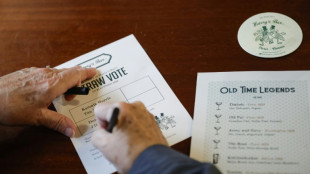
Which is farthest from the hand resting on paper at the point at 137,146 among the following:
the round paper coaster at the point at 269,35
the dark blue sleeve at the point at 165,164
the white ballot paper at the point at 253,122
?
the round paper coaster at the point at 269,35

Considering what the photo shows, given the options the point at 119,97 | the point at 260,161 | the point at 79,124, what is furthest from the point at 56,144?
the point at 260,161

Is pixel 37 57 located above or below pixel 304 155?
above

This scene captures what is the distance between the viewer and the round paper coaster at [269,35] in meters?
0.85

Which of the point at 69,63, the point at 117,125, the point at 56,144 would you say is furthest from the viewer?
the point at 69,63

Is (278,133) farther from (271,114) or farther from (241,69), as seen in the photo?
(241,69)

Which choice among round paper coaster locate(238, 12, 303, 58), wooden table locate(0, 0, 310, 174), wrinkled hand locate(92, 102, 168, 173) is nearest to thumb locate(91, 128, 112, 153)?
wrinkled hand locate(92, 102, 168, 173)

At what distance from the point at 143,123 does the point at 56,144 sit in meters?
0.26

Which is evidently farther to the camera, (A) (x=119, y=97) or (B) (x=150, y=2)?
(B) (x=150, y=2)

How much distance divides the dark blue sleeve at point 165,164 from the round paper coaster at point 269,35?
1.21 ft

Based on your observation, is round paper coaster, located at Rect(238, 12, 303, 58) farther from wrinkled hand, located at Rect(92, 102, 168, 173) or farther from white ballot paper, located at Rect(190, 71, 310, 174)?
wrinkled hand, located at Rect(92, 102, 168, 173)

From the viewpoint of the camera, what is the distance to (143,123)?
0.70 metres

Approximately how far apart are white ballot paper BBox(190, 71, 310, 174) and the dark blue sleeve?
0.34ft

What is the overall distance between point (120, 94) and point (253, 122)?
0.34m

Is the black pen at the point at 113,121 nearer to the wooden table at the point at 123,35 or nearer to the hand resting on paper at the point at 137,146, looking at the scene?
the hand resting on paper at the point at 137,146
